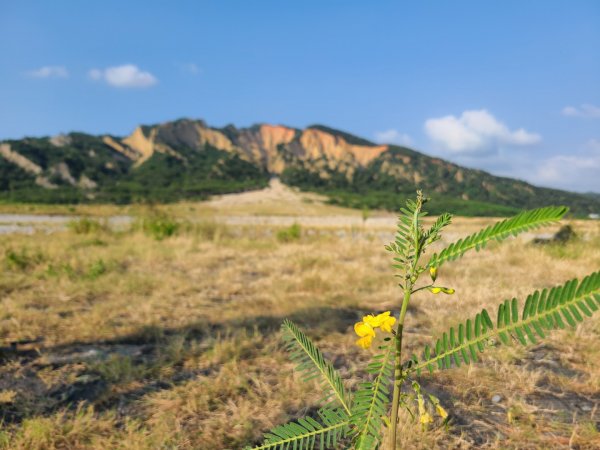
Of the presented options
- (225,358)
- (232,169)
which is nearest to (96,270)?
(225,358)

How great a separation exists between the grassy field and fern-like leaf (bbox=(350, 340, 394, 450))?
2.23 feet

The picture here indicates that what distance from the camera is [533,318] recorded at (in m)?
0.73

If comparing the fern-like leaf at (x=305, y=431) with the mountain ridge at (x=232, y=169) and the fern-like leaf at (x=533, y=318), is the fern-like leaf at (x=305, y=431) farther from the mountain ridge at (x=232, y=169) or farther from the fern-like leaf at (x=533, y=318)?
the mountain ridge at (x=232, y=169)

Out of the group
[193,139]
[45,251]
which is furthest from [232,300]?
[193,139]

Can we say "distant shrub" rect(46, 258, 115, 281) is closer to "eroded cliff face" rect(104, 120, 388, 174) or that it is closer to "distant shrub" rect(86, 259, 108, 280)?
"distant shrub" rect(86, 259, 108, 280)

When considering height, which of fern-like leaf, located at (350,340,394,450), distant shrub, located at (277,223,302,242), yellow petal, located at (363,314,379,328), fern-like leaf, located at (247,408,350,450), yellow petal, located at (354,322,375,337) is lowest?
distant shrub, located at (277,223,302,242)

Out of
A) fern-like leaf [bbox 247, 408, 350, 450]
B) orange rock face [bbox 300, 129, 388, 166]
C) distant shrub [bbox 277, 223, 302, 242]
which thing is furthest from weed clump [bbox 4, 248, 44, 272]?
orange rock face [bbox 300, 129, 388, 166]

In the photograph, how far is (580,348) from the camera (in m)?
2.91

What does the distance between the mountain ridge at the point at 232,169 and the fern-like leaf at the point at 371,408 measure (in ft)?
160

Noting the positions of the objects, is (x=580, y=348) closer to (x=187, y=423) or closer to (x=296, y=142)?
(x=187, y=423)

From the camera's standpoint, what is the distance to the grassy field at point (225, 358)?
6.32 feet

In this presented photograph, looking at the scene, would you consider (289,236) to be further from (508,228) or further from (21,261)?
(508,228)

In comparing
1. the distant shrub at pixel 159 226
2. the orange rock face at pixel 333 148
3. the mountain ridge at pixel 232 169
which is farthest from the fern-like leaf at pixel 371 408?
the orange rock face at pixel 333 148

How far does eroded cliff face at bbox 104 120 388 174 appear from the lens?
322 feet
